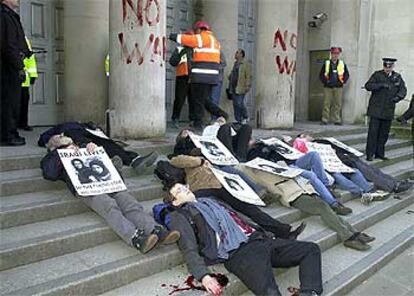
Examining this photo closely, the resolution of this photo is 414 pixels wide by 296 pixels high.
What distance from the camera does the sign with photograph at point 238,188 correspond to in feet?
15.0

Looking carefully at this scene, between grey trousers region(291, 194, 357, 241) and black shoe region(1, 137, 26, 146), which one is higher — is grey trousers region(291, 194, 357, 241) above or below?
below

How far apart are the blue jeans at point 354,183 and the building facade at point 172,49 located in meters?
2.69

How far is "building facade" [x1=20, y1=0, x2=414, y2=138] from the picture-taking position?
21.9 feet

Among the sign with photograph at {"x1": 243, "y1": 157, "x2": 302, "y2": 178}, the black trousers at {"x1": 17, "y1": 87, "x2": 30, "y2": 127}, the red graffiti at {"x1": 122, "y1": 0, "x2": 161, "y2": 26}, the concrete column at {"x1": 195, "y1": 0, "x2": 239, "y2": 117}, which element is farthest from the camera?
the concrete column at {"x1": 195, "y1": 0, "x2": 239, "y2": 117}

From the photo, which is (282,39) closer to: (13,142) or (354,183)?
(354,183)

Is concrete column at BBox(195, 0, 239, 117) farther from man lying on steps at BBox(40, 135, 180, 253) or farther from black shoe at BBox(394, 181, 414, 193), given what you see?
man lying on steps at BBox(40, 135, 180, 253)

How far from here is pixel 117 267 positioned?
11.3 ft

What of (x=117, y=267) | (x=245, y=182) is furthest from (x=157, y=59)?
(x=117, y=267)

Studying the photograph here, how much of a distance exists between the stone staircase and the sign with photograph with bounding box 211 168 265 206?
0.45 meters

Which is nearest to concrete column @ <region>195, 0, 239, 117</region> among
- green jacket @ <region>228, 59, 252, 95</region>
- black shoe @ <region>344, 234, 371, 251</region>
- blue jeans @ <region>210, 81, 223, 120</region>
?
green jacket @ <region>228, 59, 252, 95</region>

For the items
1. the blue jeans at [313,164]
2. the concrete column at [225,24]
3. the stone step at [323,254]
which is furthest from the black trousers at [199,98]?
the stone step at [323,254]

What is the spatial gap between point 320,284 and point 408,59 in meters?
10.1

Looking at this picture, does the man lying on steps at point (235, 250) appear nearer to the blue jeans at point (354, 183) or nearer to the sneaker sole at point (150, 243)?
the sneaker sole at point (150, 243)

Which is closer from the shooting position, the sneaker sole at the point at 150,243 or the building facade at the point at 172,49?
the sneaker sole at the point at 150,243
